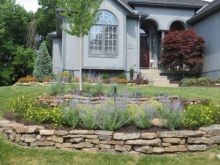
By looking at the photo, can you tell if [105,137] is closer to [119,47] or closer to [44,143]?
[44,143]

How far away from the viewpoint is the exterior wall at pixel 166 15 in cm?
2712

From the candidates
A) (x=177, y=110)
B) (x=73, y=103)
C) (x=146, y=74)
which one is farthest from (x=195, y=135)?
(x=146, y=74)

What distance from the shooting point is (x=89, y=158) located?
800 cm

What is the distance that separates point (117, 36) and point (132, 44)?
1241 mm

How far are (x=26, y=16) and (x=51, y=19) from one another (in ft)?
15.2

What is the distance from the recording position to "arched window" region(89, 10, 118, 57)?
23406mm

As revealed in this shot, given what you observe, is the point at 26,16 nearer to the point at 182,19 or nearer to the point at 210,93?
the point at 182,19

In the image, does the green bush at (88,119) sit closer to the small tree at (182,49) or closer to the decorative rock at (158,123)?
the decorative rock at (158,123)

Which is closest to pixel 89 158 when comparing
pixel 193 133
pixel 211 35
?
pixel 193 133

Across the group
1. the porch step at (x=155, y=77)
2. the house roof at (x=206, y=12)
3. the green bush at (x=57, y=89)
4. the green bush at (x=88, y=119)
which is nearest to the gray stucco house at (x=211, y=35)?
the house roof at (x=206, y=12)

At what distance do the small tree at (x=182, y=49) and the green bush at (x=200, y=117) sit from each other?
14.9 m

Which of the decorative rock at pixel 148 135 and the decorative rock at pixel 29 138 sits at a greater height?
the decorative rock at pixel 148 135

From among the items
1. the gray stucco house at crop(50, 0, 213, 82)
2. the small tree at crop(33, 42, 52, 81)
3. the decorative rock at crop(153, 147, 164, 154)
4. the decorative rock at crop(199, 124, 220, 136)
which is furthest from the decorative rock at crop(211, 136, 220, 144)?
the small tree at crop(33, 42, 52, 81)

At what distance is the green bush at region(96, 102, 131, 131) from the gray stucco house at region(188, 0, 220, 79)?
50.8ft
